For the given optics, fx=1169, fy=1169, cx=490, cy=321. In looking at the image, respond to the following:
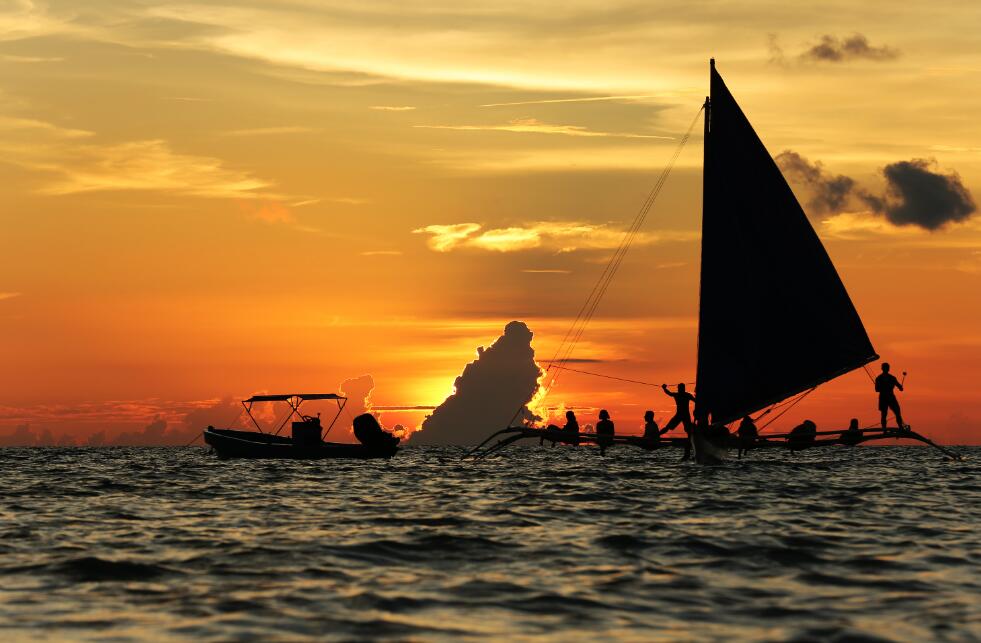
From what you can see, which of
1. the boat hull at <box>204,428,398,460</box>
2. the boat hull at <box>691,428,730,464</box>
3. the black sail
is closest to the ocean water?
the black sail

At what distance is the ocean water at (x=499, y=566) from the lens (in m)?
13.6

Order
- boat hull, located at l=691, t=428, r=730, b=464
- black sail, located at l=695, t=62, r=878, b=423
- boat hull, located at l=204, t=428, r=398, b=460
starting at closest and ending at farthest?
1. black sail, located at l=695, t=62, r=878, b=423
2. boat hull, located at l=691, t=428, r=730, b=464
3. boat hull, located at l=204, t=428, r=398, b=460

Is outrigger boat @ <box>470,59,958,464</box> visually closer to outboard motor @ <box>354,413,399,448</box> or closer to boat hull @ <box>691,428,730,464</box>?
boat hull @ <box>691,428,730,464</box>

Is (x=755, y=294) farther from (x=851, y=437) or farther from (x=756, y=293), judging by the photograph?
(x=851, y=437)

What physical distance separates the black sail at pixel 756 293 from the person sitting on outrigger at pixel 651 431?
5547 millimetres

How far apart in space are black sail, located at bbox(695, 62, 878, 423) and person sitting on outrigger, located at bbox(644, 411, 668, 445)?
5547mm

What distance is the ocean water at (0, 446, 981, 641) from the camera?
13.6 meters

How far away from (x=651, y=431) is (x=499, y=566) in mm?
34378

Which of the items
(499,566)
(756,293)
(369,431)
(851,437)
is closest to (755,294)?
(756,293)

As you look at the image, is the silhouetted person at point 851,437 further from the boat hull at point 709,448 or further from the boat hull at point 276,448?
the boat hull at point 276,448

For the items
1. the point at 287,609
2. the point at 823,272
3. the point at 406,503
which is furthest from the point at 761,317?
the point at 287,609

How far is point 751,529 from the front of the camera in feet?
74.9

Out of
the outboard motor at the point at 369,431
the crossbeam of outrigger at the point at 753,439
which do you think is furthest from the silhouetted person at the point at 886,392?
the outboard motor at the point at 369,431

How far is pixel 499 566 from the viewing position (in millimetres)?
18203
